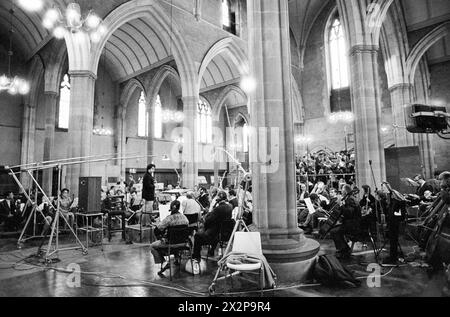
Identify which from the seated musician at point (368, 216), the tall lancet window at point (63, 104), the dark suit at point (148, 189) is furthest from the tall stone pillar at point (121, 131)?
the seated musician at point (368, 216)

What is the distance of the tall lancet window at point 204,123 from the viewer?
78.3ft

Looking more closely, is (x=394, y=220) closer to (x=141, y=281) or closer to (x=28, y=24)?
(x=141, y=281)

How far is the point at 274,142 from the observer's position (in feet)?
15.1

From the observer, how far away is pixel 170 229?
14.5 ft

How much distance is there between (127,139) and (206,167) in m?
7.56

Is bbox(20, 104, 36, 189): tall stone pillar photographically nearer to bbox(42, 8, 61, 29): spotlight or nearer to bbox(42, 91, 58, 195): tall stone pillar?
bbox(42, 91, 58, 195): tall stone pillar

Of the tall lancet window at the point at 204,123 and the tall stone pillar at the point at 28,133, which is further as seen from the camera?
Result: the tall lancet window at the point at 204,123

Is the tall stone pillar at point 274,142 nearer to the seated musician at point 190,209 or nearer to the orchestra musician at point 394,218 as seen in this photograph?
the orchestra musician at point 394,218

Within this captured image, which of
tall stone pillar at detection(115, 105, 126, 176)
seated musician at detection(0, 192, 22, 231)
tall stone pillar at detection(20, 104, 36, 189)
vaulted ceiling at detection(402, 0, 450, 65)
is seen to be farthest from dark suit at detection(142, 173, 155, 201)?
vaulted ceiling at detection(402, 0, 450, 65)

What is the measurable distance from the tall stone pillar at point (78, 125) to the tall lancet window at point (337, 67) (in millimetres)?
16169

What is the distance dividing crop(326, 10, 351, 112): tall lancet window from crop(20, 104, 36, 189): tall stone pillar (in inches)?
773

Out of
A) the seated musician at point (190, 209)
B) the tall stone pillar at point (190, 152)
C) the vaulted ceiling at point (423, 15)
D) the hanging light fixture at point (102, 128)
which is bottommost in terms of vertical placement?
the seated musician at point (190, 209)

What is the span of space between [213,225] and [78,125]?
24.4 feet
